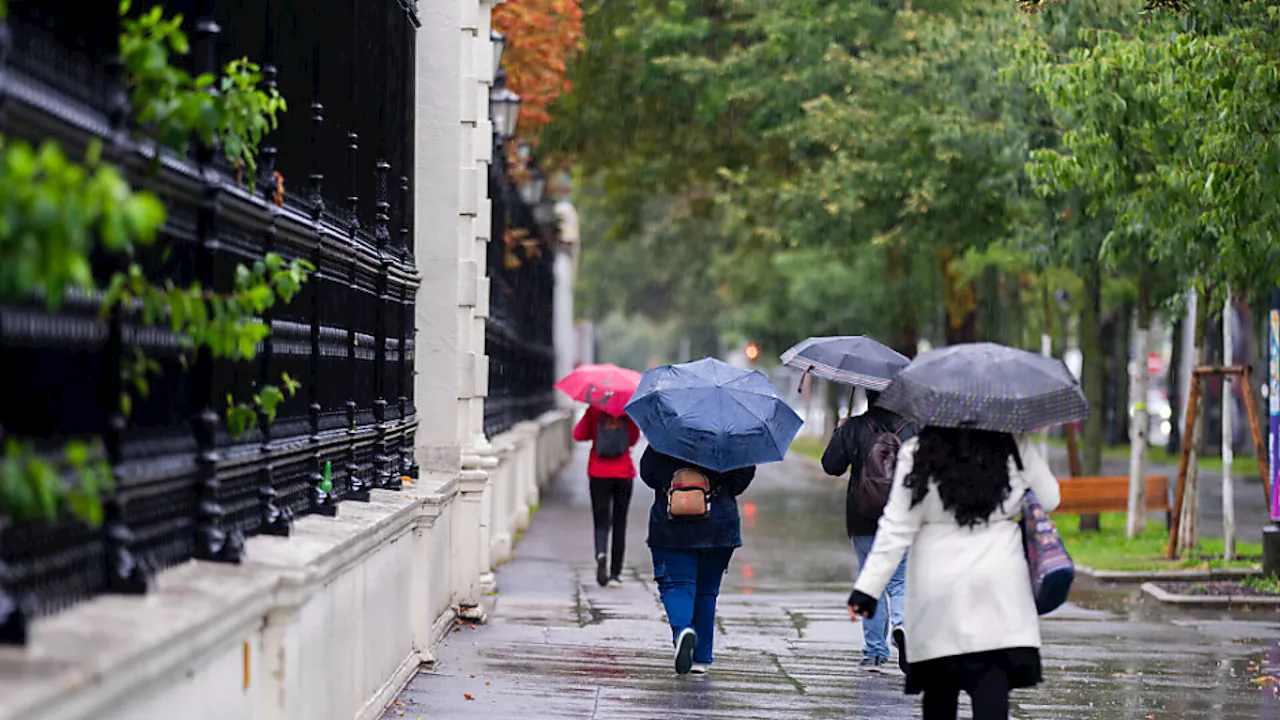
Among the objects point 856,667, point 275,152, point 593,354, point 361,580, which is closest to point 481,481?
point 856,667

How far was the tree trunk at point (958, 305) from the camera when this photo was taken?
1220 inches

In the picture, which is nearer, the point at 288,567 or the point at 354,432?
the point at 288,567

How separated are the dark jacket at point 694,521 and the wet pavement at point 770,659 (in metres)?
0.76

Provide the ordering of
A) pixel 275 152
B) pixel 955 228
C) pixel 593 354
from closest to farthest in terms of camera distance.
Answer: pixel 275 152, pixel 955 228, pixel 593 354

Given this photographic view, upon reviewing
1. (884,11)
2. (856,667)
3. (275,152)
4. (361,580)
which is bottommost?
(856,667)

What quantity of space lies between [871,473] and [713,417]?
91 centimetres

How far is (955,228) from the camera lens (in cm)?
2270

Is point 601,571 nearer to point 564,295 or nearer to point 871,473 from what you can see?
point 871,473

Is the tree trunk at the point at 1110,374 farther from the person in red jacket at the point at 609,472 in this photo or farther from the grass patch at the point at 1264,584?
the person in red jacket at the point at 609,472

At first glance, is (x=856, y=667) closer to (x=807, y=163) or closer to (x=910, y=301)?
(x=807, y=163)

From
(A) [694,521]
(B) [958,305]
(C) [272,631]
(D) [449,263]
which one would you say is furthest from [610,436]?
(B) [958,305]

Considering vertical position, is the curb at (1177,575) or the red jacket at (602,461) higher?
the red jacket at (602,461)

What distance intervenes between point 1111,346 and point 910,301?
22.3 metres

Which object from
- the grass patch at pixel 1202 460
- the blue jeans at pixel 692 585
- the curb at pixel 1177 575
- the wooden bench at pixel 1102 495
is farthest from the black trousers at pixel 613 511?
the grass patch at pixel 1202 460
